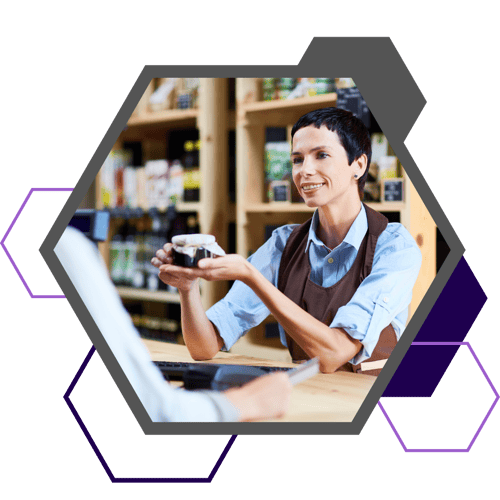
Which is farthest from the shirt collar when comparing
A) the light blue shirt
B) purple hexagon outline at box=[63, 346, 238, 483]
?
purple hexagon outline at box=[63, 346, 238, 483]

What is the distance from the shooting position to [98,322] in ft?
6.43

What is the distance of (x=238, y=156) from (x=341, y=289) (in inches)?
22.4

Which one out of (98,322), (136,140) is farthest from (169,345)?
(136,140)

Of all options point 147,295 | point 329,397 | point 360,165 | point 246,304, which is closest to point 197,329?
point 246,304

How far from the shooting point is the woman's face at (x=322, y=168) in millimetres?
1912

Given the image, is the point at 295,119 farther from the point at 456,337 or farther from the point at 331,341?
the point at 456,337

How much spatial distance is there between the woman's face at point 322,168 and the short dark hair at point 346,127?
0.01 meters

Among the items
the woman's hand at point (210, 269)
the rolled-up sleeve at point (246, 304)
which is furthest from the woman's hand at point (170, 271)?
the rolled-up sleeve at point (246, 304)

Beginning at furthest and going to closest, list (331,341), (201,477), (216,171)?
(216,171) → (201,477) → (331,341)

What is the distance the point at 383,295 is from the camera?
1911 millimetres

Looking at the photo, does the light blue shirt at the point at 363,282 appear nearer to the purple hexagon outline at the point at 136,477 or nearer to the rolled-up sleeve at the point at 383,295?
the rolled-up sleeve at the point at 383,295

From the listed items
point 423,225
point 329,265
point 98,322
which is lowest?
point 98,322

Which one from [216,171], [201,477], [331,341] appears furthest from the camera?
[216,171]

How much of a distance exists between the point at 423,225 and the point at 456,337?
63cm
